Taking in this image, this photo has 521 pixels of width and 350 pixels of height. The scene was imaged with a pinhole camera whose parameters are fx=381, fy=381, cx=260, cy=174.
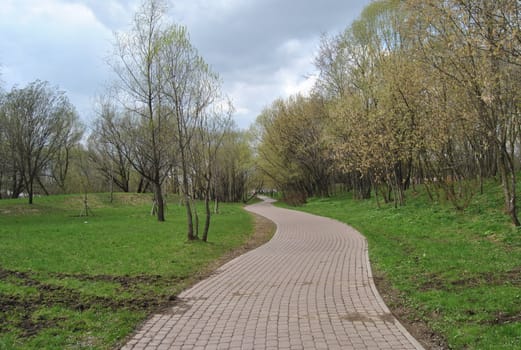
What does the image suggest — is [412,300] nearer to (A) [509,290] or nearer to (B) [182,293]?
(A) [509,290]

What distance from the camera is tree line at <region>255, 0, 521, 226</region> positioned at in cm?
837

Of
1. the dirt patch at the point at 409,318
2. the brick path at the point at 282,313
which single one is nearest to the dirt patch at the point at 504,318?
the dirt patch at the point at 409,318

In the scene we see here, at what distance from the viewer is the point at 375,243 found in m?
11.8

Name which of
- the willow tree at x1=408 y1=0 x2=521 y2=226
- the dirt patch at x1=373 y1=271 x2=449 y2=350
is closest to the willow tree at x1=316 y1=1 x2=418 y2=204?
the willow tree at x1=408 y1=0 x2=521 y2=226

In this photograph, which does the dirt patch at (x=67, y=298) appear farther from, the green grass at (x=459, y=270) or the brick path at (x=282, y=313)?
the green grass at (x=459, y=270)

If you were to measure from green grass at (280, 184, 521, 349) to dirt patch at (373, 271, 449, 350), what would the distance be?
0.15 ft

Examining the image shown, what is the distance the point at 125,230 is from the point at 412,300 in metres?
13.2

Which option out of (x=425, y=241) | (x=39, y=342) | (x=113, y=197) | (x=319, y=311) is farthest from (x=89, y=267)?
(x=113, y=197)

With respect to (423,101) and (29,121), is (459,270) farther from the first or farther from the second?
(29,121)

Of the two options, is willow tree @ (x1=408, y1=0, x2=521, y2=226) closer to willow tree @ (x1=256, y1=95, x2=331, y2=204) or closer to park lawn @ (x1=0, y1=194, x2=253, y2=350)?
park lawn @ (x1=0, y1=194, x2=253, y2=350)

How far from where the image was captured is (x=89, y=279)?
7.61 meters

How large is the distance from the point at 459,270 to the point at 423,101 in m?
8.80

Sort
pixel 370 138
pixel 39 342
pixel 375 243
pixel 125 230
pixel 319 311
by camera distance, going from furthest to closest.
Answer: pixel 370 138, pixel 125 230, pixel 375 243, pixel 319 311, pixel 39 342

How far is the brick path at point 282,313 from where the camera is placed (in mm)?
4418
